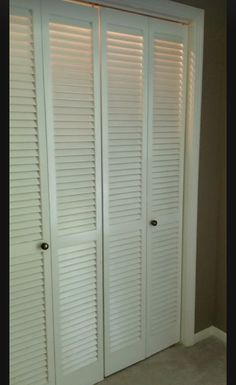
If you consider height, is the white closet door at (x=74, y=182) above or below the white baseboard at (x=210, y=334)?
above

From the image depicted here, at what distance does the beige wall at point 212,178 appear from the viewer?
6.71ft

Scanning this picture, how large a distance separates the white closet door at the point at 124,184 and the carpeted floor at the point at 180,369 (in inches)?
3.0

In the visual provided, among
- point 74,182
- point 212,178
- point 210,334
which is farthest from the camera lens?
point 210,334

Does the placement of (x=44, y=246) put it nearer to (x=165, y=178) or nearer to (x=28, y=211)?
(x=28, y=211)

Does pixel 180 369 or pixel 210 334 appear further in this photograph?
pixel 210 334

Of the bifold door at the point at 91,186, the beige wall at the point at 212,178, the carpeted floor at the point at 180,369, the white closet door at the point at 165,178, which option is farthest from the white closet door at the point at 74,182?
the beige wall at the point at 212,178

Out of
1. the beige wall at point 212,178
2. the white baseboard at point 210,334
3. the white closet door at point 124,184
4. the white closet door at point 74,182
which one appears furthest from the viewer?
the white baseboard at point 210,334

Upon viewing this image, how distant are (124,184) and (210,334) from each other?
50.3 inches

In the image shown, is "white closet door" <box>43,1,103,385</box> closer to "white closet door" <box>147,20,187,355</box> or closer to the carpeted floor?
the carpeted floor

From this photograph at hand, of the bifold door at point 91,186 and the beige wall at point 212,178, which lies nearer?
the bifold door at point 91,186

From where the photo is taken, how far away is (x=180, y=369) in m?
2.05

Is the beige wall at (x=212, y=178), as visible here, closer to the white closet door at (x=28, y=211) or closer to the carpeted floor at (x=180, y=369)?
the carpeted floor at (x=180, y=369)

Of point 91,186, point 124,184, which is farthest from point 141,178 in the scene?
point 91,186
